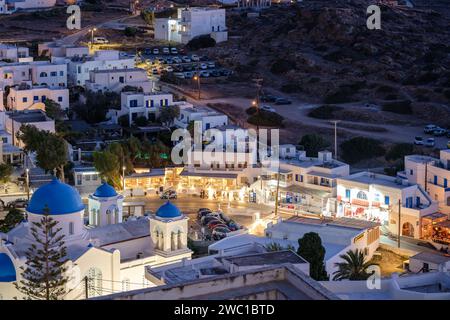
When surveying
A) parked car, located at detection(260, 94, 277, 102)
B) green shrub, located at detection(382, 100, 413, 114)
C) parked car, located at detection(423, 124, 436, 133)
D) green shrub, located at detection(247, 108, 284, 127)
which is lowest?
parked car, located at detection(423, 124, 436, 133)

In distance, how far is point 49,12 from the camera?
74062mm

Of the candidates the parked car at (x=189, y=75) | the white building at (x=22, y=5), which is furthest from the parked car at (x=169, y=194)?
the white building at (x=22, y=5)

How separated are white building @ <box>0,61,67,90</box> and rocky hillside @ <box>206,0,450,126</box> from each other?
11597 millimetres

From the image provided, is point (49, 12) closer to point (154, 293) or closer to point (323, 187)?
point (323, 187)

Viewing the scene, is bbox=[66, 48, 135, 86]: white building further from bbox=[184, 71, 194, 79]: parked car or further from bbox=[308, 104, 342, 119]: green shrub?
bbox=[308, 104, 342, 119]: green shrub

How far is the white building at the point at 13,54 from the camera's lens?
49344mm

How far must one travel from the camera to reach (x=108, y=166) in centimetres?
3095

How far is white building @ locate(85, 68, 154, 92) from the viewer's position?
44500 millimetres

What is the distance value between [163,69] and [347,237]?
30831 millimetres

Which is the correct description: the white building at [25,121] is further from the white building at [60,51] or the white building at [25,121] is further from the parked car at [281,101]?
the parked car at [281,101]

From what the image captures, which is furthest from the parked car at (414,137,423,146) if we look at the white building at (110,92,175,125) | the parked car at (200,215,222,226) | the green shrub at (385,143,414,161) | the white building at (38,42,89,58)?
the white building at (38,42,89,58)

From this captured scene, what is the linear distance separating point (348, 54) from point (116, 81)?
671 inches

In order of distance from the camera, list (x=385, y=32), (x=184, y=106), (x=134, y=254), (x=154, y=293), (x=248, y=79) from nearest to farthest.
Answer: (x=154, y=293)
(x=134, y=254)
(x=184, y=106)
(x=248, y=79)
(x=385, y=32)
